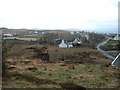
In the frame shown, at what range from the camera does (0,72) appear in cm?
1227

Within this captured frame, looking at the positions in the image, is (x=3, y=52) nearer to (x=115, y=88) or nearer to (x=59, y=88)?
(x=59, y=88)

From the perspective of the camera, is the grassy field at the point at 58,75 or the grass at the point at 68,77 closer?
the grassy field at the point at 58,75

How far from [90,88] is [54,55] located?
22.9 metres

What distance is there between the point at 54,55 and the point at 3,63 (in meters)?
21.8

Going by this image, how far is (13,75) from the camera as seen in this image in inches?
504

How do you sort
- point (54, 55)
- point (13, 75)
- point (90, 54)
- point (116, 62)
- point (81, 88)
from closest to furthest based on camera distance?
point (81, 88), point (13, 75), point (116, 62), point (54, 55), point (90, 54)

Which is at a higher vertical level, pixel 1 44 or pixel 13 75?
pixel 1 44

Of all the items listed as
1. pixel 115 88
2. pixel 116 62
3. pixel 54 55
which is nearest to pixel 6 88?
pixel 115 88

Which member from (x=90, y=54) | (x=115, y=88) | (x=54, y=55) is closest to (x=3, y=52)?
(x=115, y=88)

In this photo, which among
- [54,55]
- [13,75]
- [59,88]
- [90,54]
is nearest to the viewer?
[59,88]

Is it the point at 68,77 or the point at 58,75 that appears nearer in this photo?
the point at 68,77

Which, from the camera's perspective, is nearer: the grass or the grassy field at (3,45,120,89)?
the grassy field at (3,45,120,89)

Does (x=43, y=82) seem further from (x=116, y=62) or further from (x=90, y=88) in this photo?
(x=116, y=62)

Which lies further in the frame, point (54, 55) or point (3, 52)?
point (54, 55)
